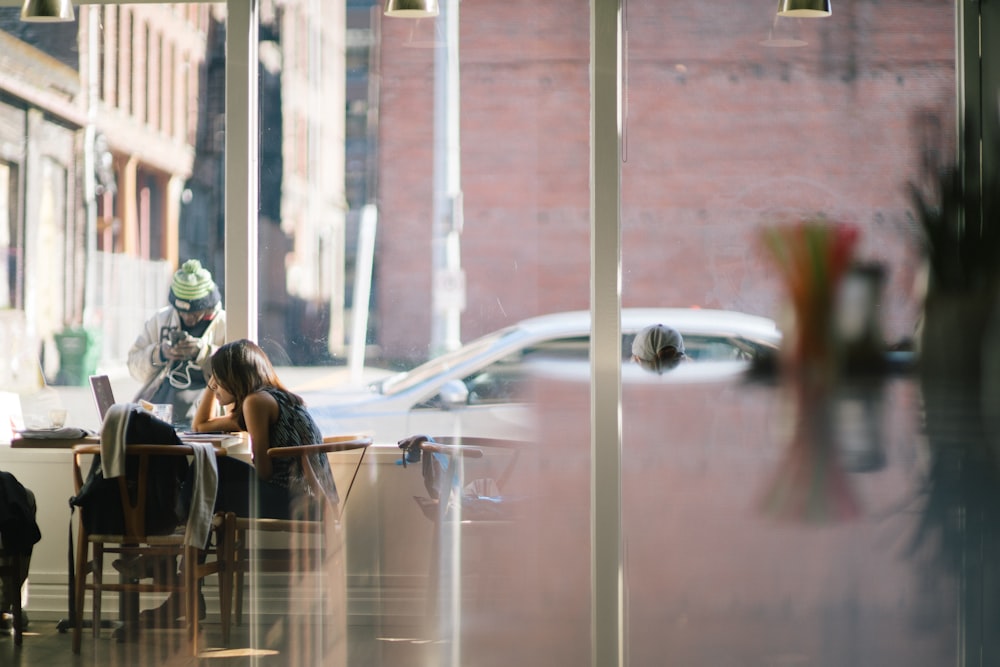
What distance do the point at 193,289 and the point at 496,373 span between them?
3.99 ft

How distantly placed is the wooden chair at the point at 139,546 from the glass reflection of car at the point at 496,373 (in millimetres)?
582

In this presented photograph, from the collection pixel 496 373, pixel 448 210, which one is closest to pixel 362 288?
pixel 448 210

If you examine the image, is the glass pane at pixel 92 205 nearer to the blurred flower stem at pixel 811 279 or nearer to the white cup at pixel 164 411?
the white cup at pixel 164 411

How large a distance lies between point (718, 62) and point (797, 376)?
1158mm

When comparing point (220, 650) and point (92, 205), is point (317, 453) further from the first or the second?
point (92, 205)

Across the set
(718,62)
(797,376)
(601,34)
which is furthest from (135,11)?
(797,376)

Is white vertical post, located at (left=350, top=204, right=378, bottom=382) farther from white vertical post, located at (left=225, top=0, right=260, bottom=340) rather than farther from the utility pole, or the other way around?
white vertical post, located at (left=225, top=0, right=260, bottom=340)

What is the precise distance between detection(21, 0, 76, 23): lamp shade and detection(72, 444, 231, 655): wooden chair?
1.54 m

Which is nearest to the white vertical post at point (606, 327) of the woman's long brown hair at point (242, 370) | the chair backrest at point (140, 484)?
the woman's long brown hair at point (242, 370)

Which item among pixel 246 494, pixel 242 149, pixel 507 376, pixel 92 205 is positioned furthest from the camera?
pixel 92 205

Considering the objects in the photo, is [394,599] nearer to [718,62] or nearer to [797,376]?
[797,376]

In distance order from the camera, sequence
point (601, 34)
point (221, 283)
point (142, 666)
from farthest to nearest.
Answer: point (221, 283) < point (601, 34) < point (142, 666)

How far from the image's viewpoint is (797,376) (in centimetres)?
396

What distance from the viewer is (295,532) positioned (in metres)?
4.02
